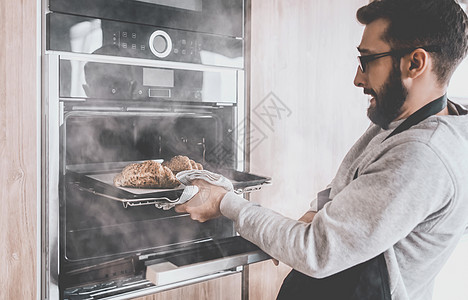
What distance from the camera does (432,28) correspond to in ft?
3.14

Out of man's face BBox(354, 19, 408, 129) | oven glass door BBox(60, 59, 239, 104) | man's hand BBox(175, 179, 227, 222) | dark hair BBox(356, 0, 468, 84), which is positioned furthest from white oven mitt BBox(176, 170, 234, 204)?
dark hair BBox(356, 0, 468, 84)

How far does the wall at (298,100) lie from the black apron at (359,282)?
1.45 ft

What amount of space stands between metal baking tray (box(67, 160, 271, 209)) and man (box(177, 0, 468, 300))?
0.23 ft

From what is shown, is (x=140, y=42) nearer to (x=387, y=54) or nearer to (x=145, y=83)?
(x=145, y=83)

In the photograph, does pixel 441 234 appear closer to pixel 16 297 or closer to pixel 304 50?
pixel 304 50

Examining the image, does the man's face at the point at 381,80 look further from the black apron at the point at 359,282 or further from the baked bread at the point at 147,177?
the baked bread at the point at 147,177

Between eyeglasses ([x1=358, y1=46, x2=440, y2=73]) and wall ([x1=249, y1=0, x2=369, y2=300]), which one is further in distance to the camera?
wall ([x1=249, y1=0, x2=369, y2=300])

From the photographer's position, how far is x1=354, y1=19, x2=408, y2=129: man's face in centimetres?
101

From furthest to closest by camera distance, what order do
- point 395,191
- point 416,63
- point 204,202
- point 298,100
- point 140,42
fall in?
point 298,100 → point 140,42 → point 204,202 → point 416,63 → point 395,191

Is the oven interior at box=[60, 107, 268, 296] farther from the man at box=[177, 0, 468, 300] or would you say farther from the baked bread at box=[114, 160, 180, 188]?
the man at box=[177, 0, 468, 300]

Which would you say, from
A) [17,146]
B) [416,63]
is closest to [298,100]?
[416,63]

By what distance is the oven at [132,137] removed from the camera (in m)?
1.08

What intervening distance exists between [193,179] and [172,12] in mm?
485

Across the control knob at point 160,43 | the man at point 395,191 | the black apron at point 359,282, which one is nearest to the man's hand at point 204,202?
the man at point 395,191
